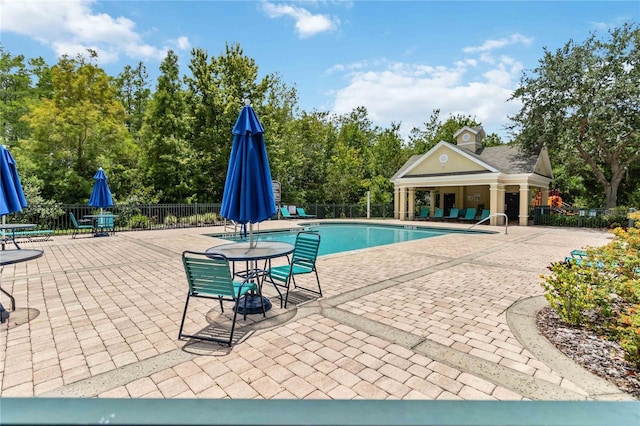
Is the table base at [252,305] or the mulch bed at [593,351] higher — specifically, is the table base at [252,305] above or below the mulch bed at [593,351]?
above

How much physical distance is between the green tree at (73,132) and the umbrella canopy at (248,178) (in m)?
18.8

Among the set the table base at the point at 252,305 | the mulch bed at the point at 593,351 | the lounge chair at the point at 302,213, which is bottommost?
the mulch bed at the point at 593,351

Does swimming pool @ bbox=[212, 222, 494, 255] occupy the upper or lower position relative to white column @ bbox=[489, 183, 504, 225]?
lower

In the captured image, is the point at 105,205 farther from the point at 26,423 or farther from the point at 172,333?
the point at 26,423

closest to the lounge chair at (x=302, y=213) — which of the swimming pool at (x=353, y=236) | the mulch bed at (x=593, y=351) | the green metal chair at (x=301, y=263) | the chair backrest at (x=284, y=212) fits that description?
the chair backrest at (x=284, y=212)

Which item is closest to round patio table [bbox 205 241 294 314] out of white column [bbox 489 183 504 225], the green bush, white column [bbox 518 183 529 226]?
the green bush

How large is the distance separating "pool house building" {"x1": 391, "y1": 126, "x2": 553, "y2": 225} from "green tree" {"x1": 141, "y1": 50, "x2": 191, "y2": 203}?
1590 cm

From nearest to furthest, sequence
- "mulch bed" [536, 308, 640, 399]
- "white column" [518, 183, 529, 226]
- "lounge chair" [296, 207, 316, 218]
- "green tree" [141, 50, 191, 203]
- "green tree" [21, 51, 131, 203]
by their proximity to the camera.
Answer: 1. "mulch bed" [536, 308, 640, 399]
2. "green tree" [21, 51, 131, 203]
3. "white column" [518, 183, 529, 226]
4. "green tree" [141, 50, 191, 203]
5. "lounge chair" [296, 207, 316, 218]

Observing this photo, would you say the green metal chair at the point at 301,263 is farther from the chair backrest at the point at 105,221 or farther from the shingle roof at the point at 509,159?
the shingle roof at the point at 509,159

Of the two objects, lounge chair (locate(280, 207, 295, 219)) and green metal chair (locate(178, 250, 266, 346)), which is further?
lounge chair (locate(280, 207, 295, 219))

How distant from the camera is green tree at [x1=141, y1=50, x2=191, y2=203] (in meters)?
22.0

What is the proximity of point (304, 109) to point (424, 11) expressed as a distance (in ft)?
88.8

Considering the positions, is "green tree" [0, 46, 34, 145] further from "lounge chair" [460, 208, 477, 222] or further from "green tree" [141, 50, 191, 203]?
→ "lounge chair" [460, 208, 477, 222]

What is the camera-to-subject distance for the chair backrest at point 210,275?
3551 millimetres
